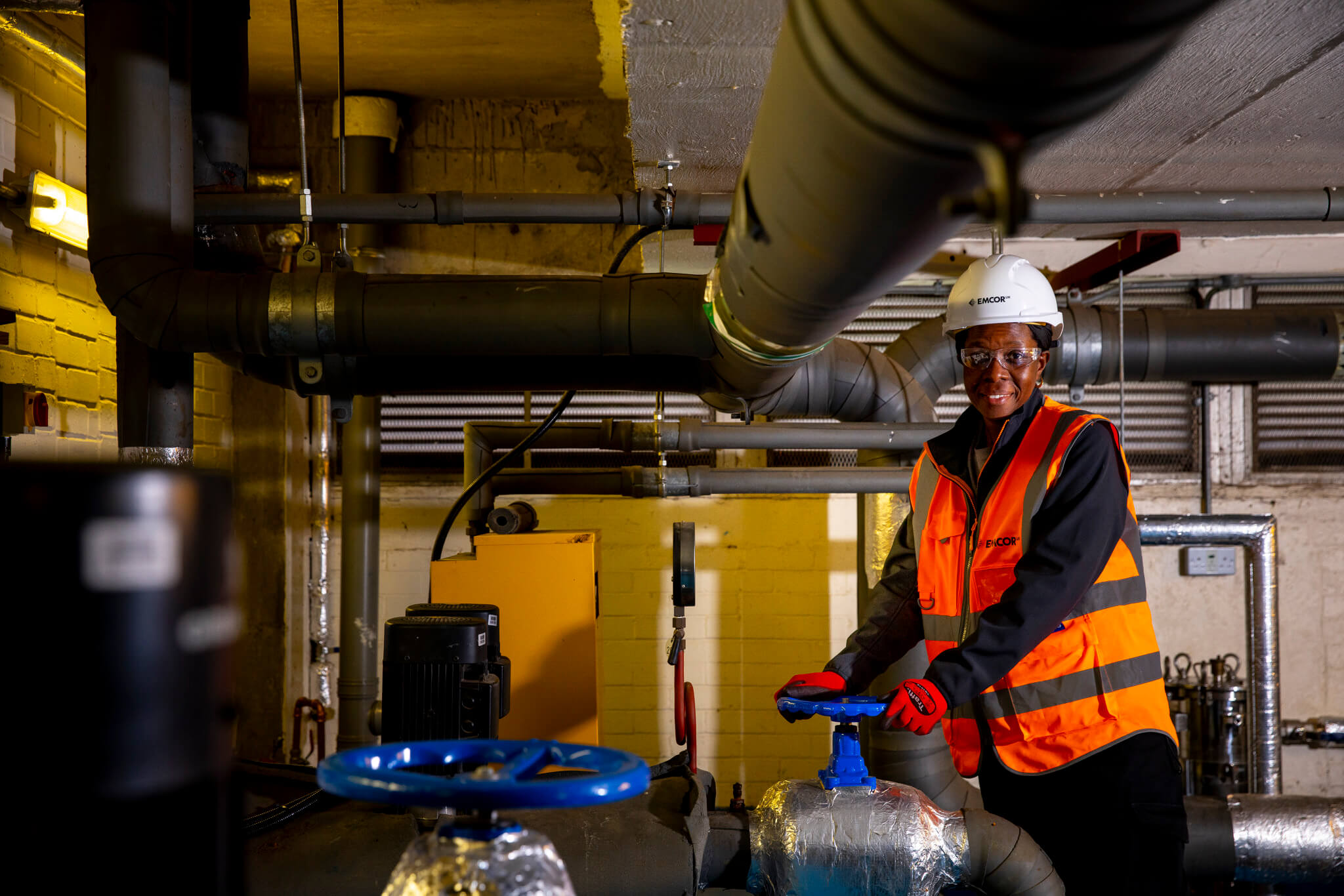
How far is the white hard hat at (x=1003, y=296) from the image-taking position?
1.90 meters

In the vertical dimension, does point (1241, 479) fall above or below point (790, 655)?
above

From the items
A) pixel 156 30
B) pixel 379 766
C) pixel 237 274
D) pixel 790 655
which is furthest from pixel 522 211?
pixel 790 655

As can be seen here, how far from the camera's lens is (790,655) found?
12.4ft

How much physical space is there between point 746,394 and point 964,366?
1.84 feet

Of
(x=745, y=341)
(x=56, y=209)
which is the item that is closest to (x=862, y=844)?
(x=745, y=341)

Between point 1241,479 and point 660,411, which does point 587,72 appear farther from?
point 1241,479

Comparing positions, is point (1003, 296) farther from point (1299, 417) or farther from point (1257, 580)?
point (1299, 417)

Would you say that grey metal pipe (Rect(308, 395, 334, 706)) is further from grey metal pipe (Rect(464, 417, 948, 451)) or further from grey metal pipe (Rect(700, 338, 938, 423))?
grey metal pipe (Rect(700, 338, 938, 423))

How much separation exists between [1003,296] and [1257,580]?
93.1 inches

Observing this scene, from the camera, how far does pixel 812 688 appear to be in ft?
5.39

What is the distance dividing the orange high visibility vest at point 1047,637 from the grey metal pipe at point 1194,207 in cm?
70

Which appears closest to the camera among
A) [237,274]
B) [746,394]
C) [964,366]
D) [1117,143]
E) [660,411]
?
[964,366]

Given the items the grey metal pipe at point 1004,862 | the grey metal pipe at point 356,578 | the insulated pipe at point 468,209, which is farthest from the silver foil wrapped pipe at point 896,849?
the grey metal pipe at point 356,578

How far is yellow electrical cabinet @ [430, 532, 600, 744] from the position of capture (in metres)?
2.59
